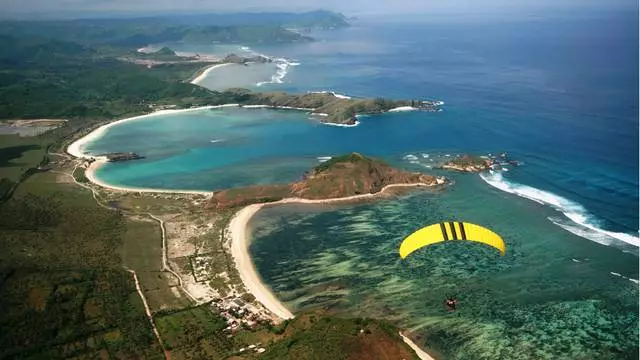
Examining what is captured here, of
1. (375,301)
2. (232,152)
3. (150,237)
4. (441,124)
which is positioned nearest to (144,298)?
(150,237)

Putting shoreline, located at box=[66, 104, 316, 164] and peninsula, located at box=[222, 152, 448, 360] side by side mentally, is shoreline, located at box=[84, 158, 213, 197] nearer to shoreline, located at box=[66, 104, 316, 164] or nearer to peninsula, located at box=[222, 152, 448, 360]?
peninsula, located at box=[222, 152, 448, 360]

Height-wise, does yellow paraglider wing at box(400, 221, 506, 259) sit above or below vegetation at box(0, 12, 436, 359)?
above

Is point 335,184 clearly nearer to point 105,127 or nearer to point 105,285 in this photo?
point 105,285

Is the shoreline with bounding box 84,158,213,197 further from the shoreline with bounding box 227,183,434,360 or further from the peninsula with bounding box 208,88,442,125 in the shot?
the peninsula with bounding box 208,88,442,125

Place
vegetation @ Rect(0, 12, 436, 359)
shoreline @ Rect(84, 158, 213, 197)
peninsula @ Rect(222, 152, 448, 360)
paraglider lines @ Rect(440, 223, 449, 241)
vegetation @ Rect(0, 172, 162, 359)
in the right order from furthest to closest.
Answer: shoreline @ Rect(84, 158, 213, 197) < peninsula @ Rect(222, 152, 448, 360) < paraglider lines @ Rect(440, 223, 449, 241) < vegetation @ Rect(0, 172, 162, 359) < vegetation @ Rect(0, 12, 436, 359)

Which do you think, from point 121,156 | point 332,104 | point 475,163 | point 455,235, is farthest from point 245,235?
point 332,104

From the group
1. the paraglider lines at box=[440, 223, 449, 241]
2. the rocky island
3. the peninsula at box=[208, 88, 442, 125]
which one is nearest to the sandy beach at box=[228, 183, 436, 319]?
the rocky island

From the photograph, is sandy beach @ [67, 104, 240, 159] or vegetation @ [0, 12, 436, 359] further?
sandy beach @ [67, 104, 240, 159]

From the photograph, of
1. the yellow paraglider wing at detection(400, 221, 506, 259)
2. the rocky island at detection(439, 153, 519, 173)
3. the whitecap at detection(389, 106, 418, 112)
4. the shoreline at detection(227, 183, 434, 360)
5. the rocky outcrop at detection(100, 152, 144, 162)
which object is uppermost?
the yellow paraglider wing at detection(400, 221, 506, 259)

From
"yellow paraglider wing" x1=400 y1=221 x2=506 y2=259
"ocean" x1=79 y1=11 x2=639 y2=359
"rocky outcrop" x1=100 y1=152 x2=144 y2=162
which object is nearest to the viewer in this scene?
Answer: "yellow paraglider wing" x1=400 y1=221 x2=506 y2=259
